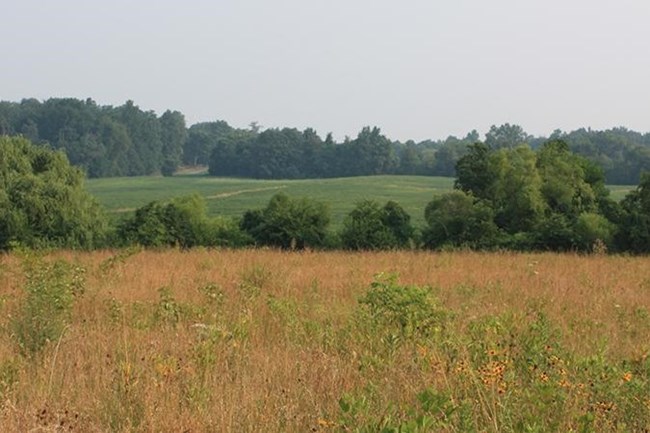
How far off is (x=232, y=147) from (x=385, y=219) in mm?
95751

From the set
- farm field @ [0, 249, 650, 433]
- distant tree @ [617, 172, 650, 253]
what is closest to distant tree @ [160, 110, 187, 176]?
distant tree @ [617, 172, 650, 253]

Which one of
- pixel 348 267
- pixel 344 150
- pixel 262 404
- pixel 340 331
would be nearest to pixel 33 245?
pixel 348 267

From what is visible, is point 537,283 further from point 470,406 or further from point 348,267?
point 470,406

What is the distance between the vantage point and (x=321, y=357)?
20.2 feet

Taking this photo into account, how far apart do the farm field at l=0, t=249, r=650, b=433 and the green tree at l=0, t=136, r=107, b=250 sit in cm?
1118

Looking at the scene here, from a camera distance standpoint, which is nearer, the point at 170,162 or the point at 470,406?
the point at 470,406

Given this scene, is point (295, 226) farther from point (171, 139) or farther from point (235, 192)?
point (171, 139)

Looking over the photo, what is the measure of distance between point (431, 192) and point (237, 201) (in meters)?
20.9

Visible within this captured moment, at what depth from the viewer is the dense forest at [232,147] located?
10562 centimetres

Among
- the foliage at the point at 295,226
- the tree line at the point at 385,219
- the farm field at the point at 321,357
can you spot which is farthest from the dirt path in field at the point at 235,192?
the farm field at the point at 321,357

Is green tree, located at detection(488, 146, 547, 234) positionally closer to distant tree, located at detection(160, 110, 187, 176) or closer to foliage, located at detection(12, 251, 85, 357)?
foliage, located at detection(12, 251, 85, 357)

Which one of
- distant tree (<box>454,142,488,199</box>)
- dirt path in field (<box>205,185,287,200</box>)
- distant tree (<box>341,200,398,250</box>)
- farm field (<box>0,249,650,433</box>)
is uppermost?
distant tree (<box>454,142,488,199</box>)

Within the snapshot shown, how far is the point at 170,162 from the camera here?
128 metres

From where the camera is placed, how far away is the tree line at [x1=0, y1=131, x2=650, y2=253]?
70.3ft
